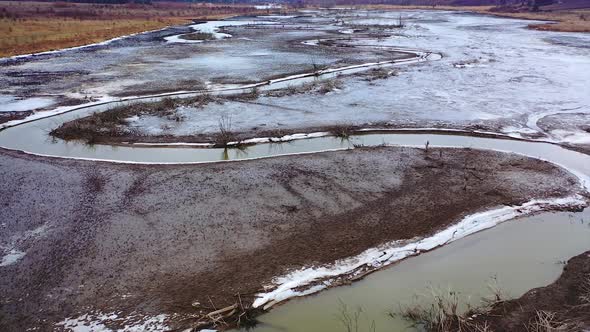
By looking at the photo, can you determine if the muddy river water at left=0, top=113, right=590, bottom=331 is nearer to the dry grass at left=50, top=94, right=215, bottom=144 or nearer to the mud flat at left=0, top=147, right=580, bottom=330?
the mud flat at left=0, top=147, right=580, bottom=330

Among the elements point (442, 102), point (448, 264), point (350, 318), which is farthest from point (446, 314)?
point (442, 102)

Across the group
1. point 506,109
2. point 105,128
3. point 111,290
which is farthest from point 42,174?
point 506,109

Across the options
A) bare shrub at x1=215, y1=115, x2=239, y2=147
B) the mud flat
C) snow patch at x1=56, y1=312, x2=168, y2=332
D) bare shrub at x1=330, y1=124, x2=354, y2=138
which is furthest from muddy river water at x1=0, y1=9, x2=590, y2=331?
bare shrub at x1=330, y1=124, x2=354, y2=138

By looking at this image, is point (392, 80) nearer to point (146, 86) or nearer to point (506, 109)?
point (506, 109)

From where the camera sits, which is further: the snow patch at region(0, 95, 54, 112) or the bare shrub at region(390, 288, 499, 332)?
the snow patch at region(0, 95, 54, 112)

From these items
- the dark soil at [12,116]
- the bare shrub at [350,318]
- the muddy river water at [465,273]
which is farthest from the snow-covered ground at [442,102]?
the bare shrub at [350,318]

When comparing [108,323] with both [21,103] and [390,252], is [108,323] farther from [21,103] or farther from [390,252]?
[21,103]
